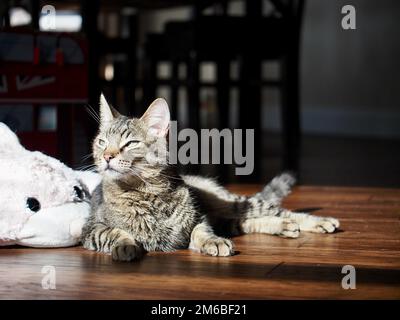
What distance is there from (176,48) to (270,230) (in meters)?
1.73

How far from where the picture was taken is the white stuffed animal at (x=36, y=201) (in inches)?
71.6

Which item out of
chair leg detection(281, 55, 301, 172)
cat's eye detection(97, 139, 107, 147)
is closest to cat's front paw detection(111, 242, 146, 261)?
cat's eye detection(97, 139, 107, 147)

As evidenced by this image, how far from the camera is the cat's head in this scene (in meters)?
1.80

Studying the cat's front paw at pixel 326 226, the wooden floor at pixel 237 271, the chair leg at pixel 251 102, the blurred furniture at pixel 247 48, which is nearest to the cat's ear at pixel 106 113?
the wooden floor at pixel 237 271

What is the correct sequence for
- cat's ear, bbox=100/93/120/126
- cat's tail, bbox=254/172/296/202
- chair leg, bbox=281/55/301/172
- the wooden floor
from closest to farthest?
the wooden floor
cat's ear, bbox=100/93/120/126
cat's tail, bbox=254/172/296/202
chair leg, bbox=281/55/301/172

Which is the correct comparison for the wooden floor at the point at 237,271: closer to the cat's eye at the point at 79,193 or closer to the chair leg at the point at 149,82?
the cat's eye at the point at 79,193

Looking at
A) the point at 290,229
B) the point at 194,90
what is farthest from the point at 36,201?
the point at 194,90

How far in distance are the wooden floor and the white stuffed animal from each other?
1.6 inches

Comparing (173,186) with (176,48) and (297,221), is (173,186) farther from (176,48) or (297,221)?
(176,48)

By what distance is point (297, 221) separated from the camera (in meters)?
2.14

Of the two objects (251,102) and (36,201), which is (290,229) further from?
(251,102)

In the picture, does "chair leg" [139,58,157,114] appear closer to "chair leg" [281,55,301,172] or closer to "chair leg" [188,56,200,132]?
"chair leg" [188,56,200,132]

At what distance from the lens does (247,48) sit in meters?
3.54

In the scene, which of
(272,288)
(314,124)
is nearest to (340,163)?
(314,124)
